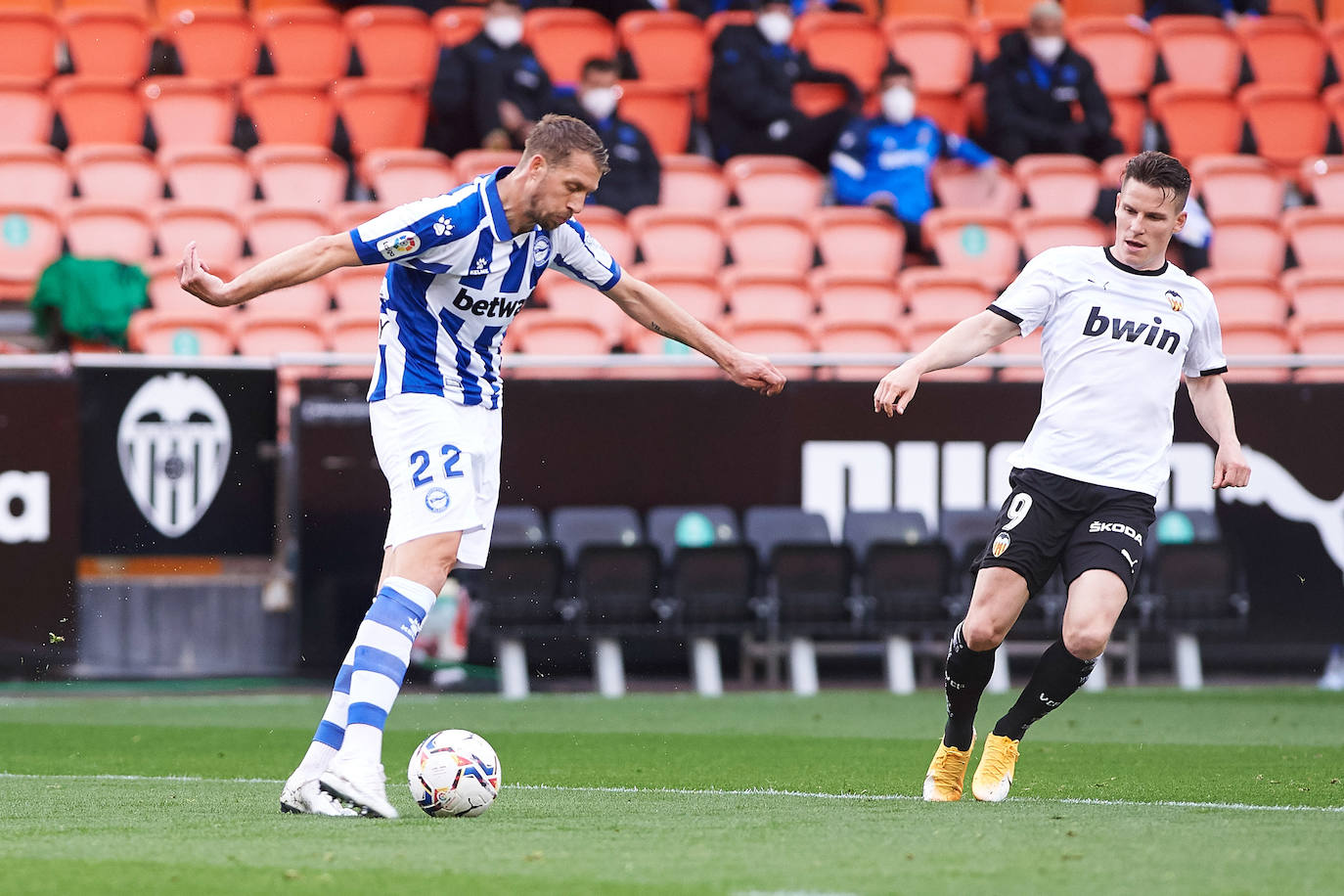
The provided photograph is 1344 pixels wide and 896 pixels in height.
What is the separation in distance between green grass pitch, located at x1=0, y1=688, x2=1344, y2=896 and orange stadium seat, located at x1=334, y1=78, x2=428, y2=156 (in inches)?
228

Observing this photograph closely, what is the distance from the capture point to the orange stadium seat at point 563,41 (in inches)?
667

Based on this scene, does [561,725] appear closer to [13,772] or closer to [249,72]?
[13,772]

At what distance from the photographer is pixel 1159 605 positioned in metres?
13.0

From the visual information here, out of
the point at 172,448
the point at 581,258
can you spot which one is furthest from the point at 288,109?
the point at 581,258

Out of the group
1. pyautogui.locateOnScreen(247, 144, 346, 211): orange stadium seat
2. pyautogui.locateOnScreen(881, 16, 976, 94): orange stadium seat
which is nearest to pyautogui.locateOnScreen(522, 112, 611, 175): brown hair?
pyautogui.locateOnScreen(247, 144, 346, 211): orange stadium seat

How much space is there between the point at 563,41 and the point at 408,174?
2613 millimetres

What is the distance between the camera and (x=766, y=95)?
16.2 meters

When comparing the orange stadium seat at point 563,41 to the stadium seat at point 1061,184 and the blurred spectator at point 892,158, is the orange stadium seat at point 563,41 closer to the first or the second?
the blurred spectator at point 892,158

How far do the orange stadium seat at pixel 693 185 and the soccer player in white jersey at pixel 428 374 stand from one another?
31.2 feet

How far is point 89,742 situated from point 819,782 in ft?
12.7

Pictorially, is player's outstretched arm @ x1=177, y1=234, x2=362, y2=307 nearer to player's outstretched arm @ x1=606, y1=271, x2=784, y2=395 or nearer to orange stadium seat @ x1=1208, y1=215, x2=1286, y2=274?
player's outstretched arm @ x1=606, y1=271, x2=784, y2=395

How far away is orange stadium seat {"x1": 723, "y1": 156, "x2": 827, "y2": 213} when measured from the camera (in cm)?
1598

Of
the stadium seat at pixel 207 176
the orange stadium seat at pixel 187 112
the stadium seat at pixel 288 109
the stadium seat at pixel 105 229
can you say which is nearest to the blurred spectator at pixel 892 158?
the stadium seat at pixel 288 109

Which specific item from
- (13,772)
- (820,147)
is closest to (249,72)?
(820,147)
